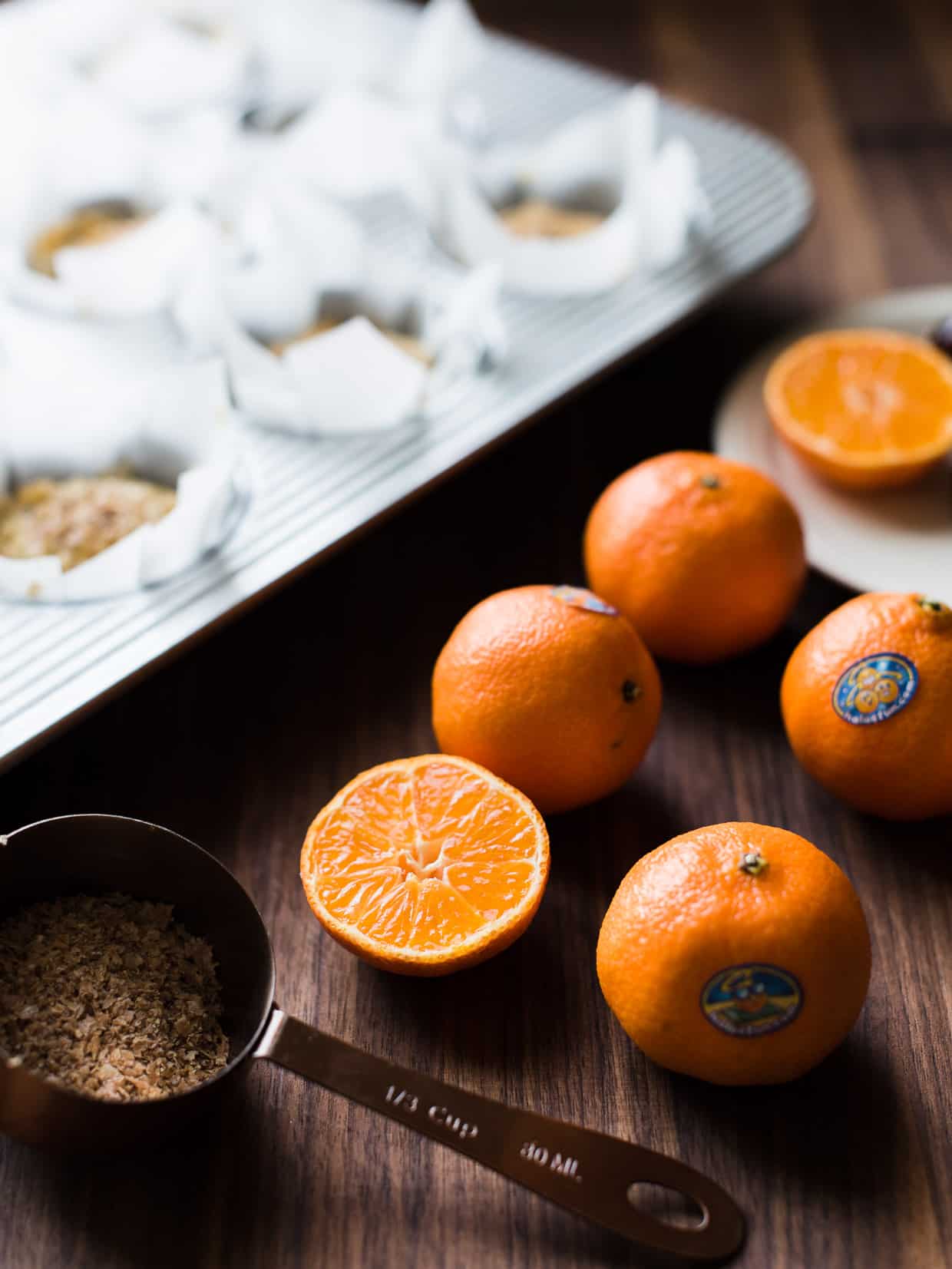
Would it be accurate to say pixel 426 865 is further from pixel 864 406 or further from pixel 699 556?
pixel 864 406

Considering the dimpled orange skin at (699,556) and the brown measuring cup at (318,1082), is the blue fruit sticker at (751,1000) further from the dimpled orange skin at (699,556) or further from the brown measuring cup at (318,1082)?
the dimpled orange skin at (699,556)

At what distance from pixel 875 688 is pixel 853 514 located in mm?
305

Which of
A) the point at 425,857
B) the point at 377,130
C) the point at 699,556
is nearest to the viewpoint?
the point at 425,857

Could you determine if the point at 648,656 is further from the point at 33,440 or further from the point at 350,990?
the point at 33,440

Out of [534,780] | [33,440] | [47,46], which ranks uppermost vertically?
[47,46]

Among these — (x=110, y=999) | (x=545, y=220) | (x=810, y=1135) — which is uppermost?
(x=545, y=220)

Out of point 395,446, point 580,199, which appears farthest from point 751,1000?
point 580,199

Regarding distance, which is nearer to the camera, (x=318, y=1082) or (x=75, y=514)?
(x=318, y=1082)

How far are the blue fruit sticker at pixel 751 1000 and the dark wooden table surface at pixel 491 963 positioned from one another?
7 centimetres

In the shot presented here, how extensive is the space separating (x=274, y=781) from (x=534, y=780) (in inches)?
7.4

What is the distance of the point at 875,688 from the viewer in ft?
2.55

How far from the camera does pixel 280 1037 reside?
0.66 metres

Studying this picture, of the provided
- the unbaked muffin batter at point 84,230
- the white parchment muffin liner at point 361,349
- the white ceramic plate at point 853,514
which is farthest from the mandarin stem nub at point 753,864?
the unbaked muffin batter at point 84,230

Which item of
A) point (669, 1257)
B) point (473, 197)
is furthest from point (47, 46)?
point (669, 1257)
